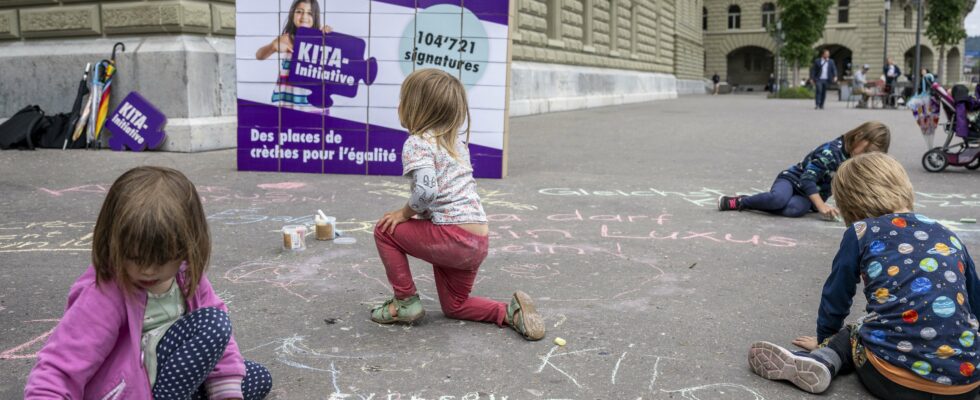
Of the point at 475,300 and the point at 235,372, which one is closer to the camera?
the point at 235,372

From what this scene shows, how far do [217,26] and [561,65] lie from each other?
1267 centimetres

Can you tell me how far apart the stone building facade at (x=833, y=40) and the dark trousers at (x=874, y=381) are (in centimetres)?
5626

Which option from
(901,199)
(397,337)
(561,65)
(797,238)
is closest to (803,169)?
(797,238)

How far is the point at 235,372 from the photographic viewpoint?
7.89 ft

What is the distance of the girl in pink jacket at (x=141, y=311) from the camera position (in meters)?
2.06

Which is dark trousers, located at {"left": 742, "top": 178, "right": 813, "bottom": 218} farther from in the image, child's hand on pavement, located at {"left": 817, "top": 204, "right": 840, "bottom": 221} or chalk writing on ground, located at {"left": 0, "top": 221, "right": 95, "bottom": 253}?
chalk writing on ground, located at {"left": 0, "top": 221, "right": 95, "bottom": 253}

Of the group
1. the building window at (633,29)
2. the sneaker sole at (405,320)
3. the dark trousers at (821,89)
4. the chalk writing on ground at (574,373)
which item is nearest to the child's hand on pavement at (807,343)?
the chalk writing on ground at (574,373)

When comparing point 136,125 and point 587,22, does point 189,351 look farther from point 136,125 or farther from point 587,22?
point 587,22

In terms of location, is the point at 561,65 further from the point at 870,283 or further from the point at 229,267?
the point at 870,283

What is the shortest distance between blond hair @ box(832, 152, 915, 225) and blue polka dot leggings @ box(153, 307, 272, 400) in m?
2.07

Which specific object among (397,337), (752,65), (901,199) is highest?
(752,65)

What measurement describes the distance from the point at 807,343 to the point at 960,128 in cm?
711

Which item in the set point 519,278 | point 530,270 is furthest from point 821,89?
point 519,278

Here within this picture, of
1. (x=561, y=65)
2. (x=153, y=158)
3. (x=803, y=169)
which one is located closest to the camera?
(x=803, y=169)
